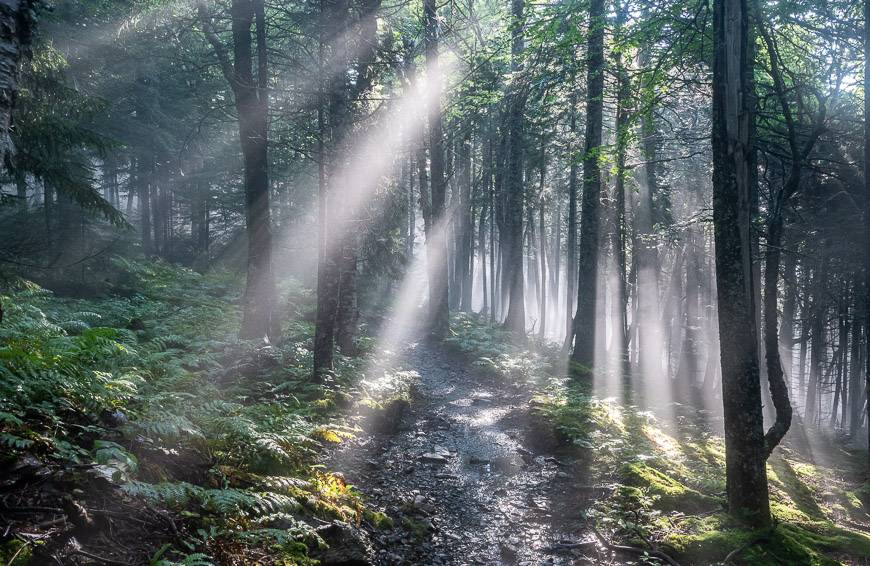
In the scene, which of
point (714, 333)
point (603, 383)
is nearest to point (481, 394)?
point (603, 383)

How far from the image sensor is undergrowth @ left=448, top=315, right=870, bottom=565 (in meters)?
5.19

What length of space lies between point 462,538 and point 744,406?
3.39 meters

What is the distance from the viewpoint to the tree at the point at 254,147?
11195mm

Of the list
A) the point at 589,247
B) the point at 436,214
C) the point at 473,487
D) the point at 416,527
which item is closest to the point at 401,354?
the point at 436,214

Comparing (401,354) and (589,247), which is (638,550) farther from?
(401,354)

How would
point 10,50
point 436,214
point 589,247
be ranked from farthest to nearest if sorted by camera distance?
point 436,214
point 589,247
point 10,50

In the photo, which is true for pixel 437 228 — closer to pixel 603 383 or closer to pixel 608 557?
pixel 603 383

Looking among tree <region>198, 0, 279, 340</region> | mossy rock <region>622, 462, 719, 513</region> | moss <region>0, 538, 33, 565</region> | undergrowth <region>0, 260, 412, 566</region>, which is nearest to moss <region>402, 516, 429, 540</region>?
undergrowth <region>0, 260, 412, 566</region>

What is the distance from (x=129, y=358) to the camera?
696 centimetres

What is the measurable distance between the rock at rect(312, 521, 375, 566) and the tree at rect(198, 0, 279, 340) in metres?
→ 7.82

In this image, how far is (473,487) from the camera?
6.81m

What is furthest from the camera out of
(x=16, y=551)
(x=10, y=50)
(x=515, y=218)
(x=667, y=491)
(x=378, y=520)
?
(x=515, y=218)

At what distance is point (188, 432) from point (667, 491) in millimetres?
5593

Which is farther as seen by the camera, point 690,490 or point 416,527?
point 690,490
